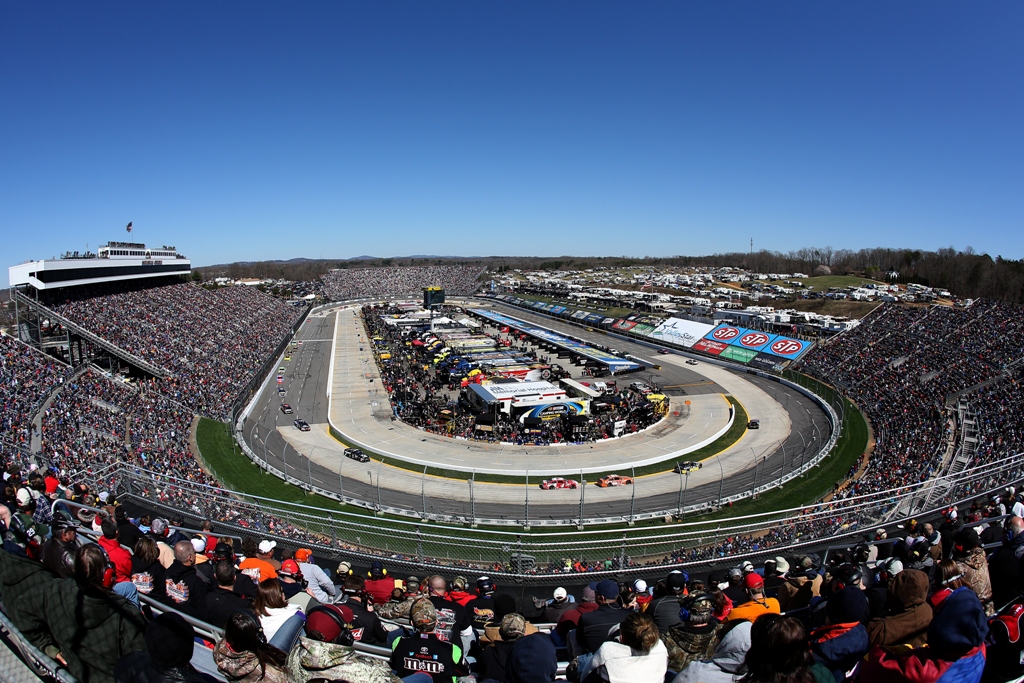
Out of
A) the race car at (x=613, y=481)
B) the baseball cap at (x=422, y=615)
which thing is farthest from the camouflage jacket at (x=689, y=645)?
the race car at (x=613, y=481)

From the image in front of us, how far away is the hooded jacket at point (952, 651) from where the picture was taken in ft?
10.1

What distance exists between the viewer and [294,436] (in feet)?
106

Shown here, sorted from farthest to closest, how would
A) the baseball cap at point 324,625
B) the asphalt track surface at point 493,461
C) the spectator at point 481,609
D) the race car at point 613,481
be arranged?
the race car at point 613,481, the asphalt track surface at point 493,461, the spectator at point 481,609, the baseball cap at point 324,625

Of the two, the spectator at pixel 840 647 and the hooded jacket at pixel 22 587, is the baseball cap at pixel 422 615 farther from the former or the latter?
the spectator at pixel 840 647

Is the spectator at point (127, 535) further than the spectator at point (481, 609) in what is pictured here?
Yes

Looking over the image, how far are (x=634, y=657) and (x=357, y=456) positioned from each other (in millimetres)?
26515

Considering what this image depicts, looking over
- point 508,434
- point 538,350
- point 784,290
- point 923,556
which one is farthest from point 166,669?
point 784,290

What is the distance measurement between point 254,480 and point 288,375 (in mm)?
24863

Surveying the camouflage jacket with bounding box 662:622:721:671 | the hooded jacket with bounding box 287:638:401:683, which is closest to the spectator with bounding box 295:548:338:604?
the hooded jacket with bounding box 287:638:401:683

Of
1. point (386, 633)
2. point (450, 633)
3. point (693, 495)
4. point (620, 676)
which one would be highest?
point (620, 676)

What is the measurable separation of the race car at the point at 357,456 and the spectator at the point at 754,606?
23.9 m

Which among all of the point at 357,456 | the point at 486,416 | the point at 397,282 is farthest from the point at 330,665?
the point at 397,282

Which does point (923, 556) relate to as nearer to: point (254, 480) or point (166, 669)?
point (166, 669)

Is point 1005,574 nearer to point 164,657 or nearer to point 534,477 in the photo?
point 164,657
